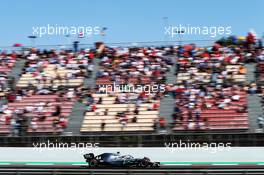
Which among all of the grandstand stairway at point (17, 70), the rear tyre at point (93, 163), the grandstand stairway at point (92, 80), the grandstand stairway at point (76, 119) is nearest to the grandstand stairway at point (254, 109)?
the rear tyre at point (93, 163)

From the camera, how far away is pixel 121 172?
50.7 feet

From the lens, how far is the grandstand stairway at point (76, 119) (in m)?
27.7

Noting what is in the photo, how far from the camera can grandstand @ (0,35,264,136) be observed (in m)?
26.7

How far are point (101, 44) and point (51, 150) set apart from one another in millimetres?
13151

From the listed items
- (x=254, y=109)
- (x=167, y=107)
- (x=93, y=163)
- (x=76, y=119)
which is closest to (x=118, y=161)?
(x=93, y=163)

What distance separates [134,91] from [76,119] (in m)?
3.74

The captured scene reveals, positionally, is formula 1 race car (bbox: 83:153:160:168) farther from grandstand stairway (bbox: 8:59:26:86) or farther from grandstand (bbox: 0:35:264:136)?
grandstand stairway (bbox: 8:59:26:86)

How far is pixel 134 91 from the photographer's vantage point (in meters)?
29.6

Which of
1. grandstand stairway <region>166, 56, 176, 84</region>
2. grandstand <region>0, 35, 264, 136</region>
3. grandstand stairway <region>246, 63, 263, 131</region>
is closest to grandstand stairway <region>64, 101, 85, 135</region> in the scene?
grandstand <region>0, 35, 264, 136</region>

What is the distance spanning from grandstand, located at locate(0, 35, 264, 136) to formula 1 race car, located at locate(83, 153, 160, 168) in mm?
5003

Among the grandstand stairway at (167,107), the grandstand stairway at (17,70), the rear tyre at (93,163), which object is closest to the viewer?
the rear tyre at (93,163)

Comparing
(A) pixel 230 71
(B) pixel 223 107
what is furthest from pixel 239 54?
(B) pixel 223 107

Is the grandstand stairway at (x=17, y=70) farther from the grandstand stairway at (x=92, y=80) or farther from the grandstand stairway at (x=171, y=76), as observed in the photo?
the grandstand stairway at (x=171, y=76)

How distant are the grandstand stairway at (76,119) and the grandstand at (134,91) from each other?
55 mm
